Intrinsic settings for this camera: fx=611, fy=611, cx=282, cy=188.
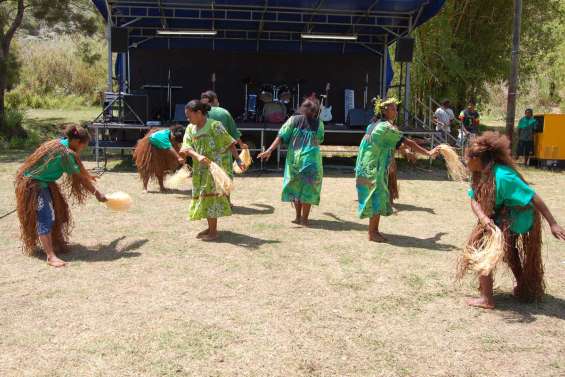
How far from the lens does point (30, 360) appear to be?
11.0ft

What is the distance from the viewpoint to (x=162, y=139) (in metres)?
8.44

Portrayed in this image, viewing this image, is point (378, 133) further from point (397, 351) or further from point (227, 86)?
point (227, 86)

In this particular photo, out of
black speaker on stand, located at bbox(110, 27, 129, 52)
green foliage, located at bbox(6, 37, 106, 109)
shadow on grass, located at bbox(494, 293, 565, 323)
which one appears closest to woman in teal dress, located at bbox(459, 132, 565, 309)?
shadow on grass, located at bbox(494, 293, 565, 323)

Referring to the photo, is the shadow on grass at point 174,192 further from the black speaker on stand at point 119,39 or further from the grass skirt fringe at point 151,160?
the black speaker on stand at point 119,39

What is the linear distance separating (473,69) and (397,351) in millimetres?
16304

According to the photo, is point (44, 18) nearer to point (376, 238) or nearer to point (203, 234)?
point (203, 234)

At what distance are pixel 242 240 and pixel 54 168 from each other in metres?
1.97

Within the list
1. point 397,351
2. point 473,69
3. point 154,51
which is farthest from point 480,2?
point 397,351

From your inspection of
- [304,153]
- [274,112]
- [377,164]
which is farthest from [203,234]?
[274,112]

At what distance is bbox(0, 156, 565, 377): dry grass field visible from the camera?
11.2ft

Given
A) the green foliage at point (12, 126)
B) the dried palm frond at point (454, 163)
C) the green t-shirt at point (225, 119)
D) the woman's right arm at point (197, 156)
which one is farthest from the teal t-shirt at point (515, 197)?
the green foliage at point (12, 126)

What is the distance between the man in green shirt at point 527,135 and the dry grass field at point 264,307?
782cm

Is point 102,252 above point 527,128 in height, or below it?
below

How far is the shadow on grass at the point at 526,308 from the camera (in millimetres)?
4133
